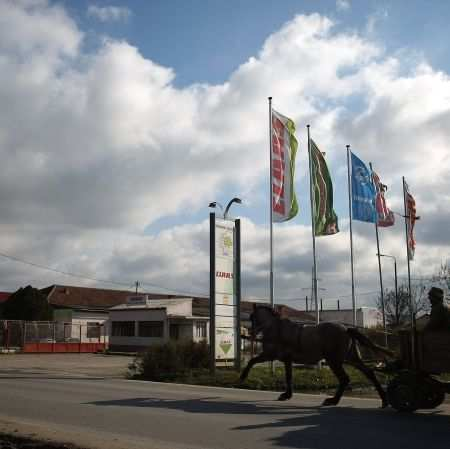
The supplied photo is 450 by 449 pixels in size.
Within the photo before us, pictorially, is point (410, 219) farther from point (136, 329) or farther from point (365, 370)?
point (136, 329)

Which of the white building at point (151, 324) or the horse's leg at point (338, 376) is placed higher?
the white building at point (151, 324)

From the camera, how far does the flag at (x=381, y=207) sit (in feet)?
95.2

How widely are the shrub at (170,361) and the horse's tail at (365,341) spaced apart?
9097 mm

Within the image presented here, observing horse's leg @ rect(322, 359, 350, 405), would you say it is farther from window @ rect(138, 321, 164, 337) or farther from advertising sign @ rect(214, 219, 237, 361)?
window @ rect(138, 321, 164, 337)

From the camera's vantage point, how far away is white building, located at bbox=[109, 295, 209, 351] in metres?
51.2

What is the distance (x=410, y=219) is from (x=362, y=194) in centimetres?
705

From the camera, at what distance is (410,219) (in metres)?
33.6

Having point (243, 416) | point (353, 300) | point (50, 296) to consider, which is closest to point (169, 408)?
point (243, 416)

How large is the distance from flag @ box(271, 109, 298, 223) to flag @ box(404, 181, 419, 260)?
12.5 metres

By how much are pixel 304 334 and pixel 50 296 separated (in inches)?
2365

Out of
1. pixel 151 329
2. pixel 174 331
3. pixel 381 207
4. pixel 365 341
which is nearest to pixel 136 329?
pixel 151 329

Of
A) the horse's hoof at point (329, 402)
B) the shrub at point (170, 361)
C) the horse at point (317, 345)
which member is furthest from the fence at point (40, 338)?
the horse's hoof at point (329, 402)

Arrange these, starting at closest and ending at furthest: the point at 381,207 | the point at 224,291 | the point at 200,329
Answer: the point at 224,291
the point at 381,207
the point at 200,329

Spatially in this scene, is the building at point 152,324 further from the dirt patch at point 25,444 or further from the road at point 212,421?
the dirt patch at point 25,444
